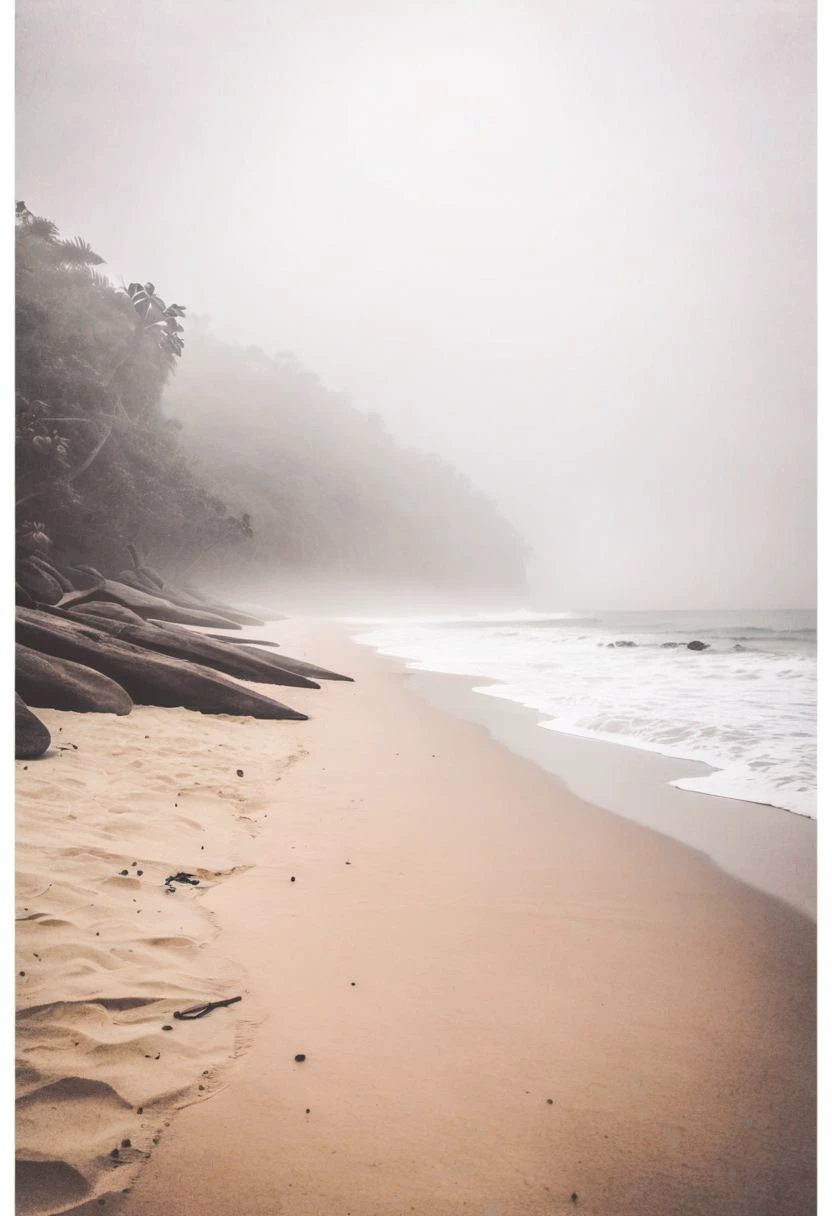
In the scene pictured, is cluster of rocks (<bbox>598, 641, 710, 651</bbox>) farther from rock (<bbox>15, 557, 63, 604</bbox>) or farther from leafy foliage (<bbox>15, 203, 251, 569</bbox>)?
rock (<bbox>15, 557, 63, 604</bbox>)

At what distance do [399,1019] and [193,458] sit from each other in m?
9.65

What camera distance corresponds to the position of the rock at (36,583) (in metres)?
6.99

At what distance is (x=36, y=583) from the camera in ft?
23.3

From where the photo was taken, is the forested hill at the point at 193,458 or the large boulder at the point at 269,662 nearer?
the large boulder at the point at 269,662

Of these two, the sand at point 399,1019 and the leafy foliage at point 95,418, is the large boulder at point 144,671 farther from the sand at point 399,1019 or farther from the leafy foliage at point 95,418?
the leafy foliage at point 95,418

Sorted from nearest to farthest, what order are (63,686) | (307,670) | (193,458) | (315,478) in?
(63,686) → (307,670) → (193,458) → (315,478)

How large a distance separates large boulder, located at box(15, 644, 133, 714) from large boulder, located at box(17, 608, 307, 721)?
0.81 feet

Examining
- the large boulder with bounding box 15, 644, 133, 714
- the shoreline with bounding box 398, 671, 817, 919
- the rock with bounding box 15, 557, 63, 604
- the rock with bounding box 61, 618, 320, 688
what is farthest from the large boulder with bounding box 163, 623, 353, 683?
the rock with bounding box 15, 557, 63, 604

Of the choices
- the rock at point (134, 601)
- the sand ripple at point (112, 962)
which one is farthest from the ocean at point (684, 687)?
the rock at point (134, 601)

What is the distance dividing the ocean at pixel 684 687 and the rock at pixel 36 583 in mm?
4419

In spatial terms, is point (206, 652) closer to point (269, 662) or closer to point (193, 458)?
point (269, 662)

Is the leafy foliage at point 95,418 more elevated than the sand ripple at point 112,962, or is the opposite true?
the leafy foliage at point 95,418

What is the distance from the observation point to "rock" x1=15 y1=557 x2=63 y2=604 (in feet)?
22.9

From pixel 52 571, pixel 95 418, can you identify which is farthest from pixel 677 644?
pixel 52 571
